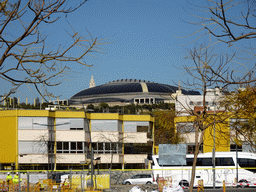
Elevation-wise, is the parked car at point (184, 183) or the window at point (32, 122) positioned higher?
the window at point (32, 122)

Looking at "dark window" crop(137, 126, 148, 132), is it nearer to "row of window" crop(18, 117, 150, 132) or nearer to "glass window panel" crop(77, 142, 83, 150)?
"row of window" crop(18, 117, 150, 132)

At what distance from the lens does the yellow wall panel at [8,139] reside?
46.4 metres

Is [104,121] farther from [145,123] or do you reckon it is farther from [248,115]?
[248,115]

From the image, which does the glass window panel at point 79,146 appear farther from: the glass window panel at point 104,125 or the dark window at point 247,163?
the dark window at point 247,163

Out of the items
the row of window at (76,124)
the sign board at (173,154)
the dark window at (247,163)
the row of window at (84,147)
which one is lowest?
the dark window at (247,163)

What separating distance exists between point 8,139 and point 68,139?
615 centimetres

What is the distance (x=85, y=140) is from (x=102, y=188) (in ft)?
73.9

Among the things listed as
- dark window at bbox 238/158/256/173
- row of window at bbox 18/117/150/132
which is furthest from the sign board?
row of window at bbox 18/117/150/132

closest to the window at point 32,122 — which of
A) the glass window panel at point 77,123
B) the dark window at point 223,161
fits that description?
the glass window panel at point 77,123

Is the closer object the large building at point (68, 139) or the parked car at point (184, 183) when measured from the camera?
the parked car at point (184, 183)

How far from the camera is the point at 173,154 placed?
3116cm

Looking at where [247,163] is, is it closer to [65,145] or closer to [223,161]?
[223,161]

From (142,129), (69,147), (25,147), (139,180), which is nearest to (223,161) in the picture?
(139,180)

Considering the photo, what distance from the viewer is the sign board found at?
29705 millimetres
